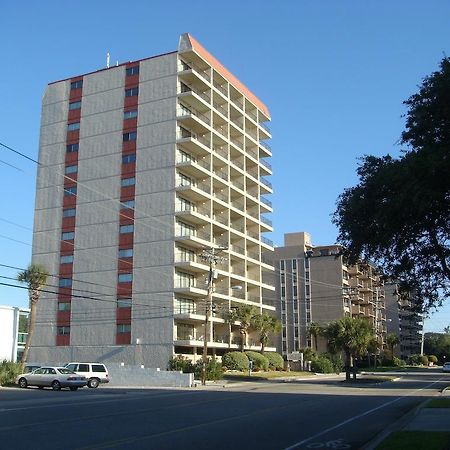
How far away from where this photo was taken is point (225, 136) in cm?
7506

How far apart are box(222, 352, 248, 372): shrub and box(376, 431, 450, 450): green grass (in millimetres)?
48515

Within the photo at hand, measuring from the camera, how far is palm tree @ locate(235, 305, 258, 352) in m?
67.0

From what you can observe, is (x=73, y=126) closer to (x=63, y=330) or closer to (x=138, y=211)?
(x=138, y=211)

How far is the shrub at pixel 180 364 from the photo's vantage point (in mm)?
53094

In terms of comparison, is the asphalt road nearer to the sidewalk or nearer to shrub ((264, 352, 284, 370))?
the sidewalk

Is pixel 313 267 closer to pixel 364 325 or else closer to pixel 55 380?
pixel 364 325

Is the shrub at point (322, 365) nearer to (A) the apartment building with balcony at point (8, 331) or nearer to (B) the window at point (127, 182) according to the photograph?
(B) the window at point (127, 182)

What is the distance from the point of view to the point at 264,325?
69000mm

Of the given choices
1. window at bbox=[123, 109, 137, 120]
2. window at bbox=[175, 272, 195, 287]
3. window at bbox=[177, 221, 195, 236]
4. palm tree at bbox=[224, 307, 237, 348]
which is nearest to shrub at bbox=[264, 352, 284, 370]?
palm tree at bbox=[224, 307, 237, 348]

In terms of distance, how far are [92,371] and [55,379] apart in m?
5.64

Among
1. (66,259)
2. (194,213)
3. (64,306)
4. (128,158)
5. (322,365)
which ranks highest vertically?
(128,158)

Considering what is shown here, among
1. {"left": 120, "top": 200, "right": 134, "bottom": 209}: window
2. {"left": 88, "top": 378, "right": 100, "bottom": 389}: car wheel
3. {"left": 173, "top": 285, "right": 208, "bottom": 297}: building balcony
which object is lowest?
{"left": 88, "top": 378, "right": 100, "bottom": 389}: car wheel

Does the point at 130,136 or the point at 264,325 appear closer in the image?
A: the point at 130,136

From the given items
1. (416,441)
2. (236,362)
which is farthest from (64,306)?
(416,441)
